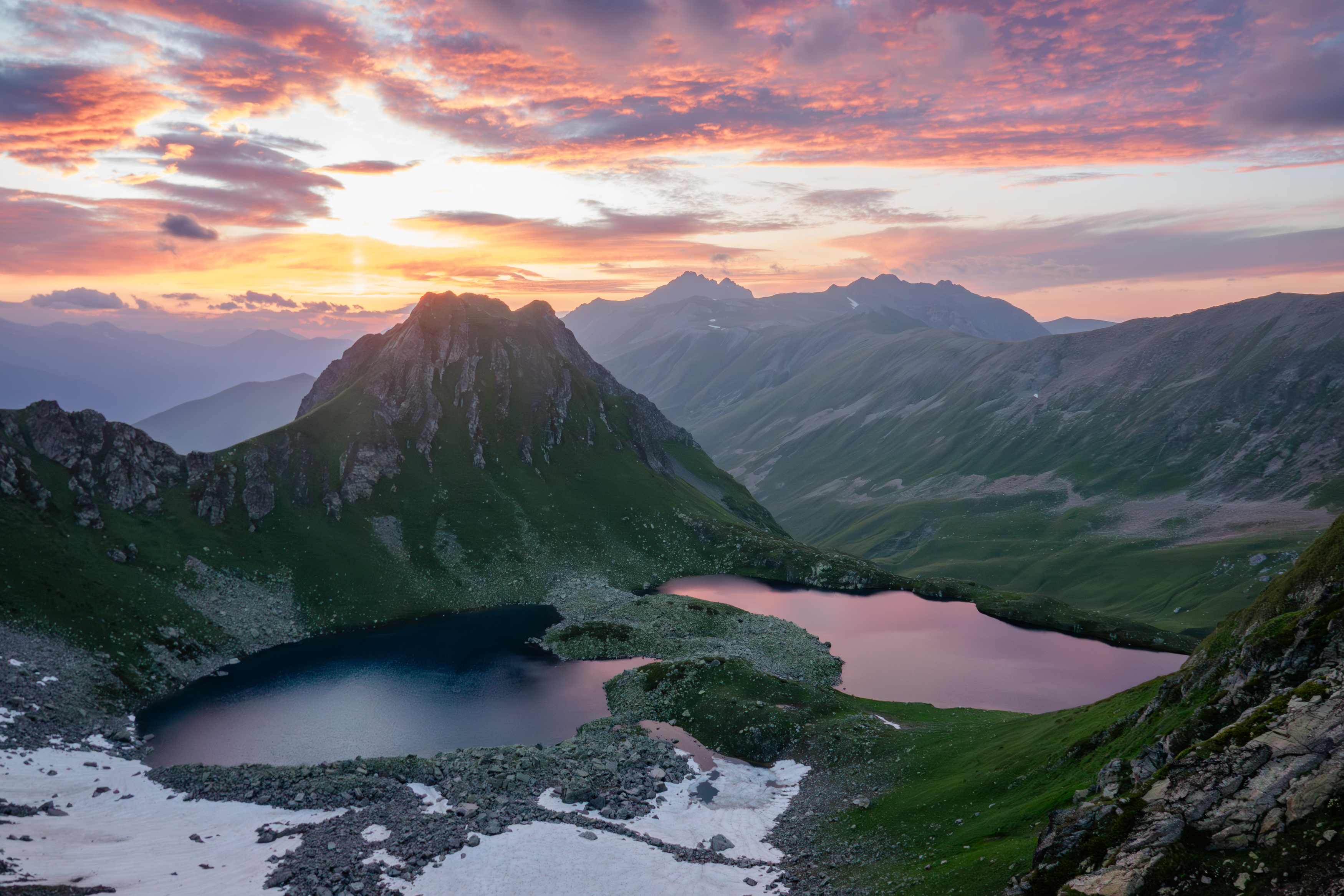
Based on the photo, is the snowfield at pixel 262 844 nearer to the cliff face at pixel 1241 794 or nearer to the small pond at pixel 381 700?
the small pond at pixel 381 700

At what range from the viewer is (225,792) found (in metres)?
62.2

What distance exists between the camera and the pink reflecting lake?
329ft

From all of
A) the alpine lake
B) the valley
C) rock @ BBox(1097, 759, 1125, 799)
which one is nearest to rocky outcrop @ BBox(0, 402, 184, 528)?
the valley

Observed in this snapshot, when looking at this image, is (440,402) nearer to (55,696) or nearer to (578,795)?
(55,696)

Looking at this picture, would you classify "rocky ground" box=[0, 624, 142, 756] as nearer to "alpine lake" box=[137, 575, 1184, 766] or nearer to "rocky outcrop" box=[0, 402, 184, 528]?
"alpine lake" box=[137, 575, 1184, 766]

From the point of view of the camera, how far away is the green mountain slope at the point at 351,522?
104m

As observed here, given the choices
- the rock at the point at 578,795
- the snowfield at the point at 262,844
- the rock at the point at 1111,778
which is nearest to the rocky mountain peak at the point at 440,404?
the snowfield at the point at 262,844

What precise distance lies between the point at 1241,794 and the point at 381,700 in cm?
8910

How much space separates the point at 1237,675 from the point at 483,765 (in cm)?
6103

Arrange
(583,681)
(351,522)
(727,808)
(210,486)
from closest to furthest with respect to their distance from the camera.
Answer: (727,808)
(583,681)
(210,486)
(351,522)

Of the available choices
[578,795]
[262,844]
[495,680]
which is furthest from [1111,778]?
[495,680]

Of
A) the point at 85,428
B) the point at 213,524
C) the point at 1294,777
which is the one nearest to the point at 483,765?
the point at 1294,777

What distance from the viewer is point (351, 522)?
486ft

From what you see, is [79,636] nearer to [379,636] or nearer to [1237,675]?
[379,636]
